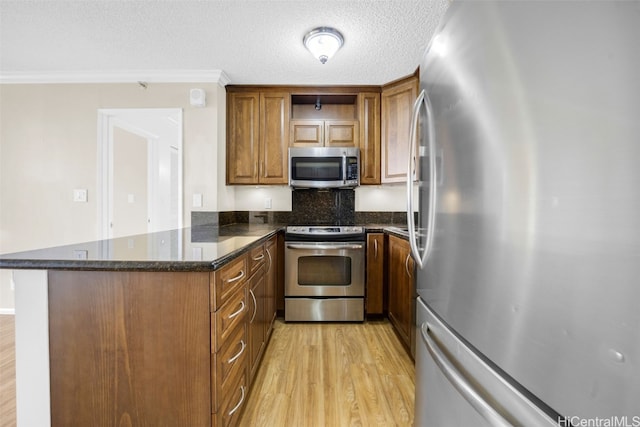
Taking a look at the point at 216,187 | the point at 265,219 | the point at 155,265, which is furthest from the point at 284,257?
the point at 155,265

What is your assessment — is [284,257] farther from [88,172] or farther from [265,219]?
[88,172]

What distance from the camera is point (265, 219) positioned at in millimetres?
3193

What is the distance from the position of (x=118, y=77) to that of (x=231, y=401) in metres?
2.94

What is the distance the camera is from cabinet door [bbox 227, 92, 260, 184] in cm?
285

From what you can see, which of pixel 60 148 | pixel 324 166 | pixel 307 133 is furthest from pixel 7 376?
pixel 307 133

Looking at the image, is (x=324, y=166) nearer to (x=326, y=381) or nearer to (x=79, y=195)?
(x=326, y=381)

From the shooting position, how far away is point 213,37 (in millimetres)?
2027

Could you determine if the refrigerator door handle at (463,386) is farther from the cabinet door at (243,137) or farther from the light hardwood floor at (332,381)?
the cabinet door at (243,137)

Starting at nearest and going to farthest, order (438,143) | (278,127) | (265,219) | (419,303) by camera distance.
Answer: (438,143)
(419,303)
(278,127)
(265,219)

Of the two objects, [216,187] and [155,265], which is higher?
[216,187]

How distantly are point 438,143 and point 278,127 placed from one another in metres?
2.23

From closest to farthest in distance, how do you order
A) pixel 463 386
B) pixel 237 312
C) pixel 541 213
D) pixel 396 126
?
pixel 541 213
pixel 463 386
pixel 237 312
pixel 396 126

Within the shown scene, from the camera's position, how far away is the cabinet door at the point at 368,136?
2.89 m

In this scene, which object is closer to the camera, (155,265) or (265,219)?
(155,265)
